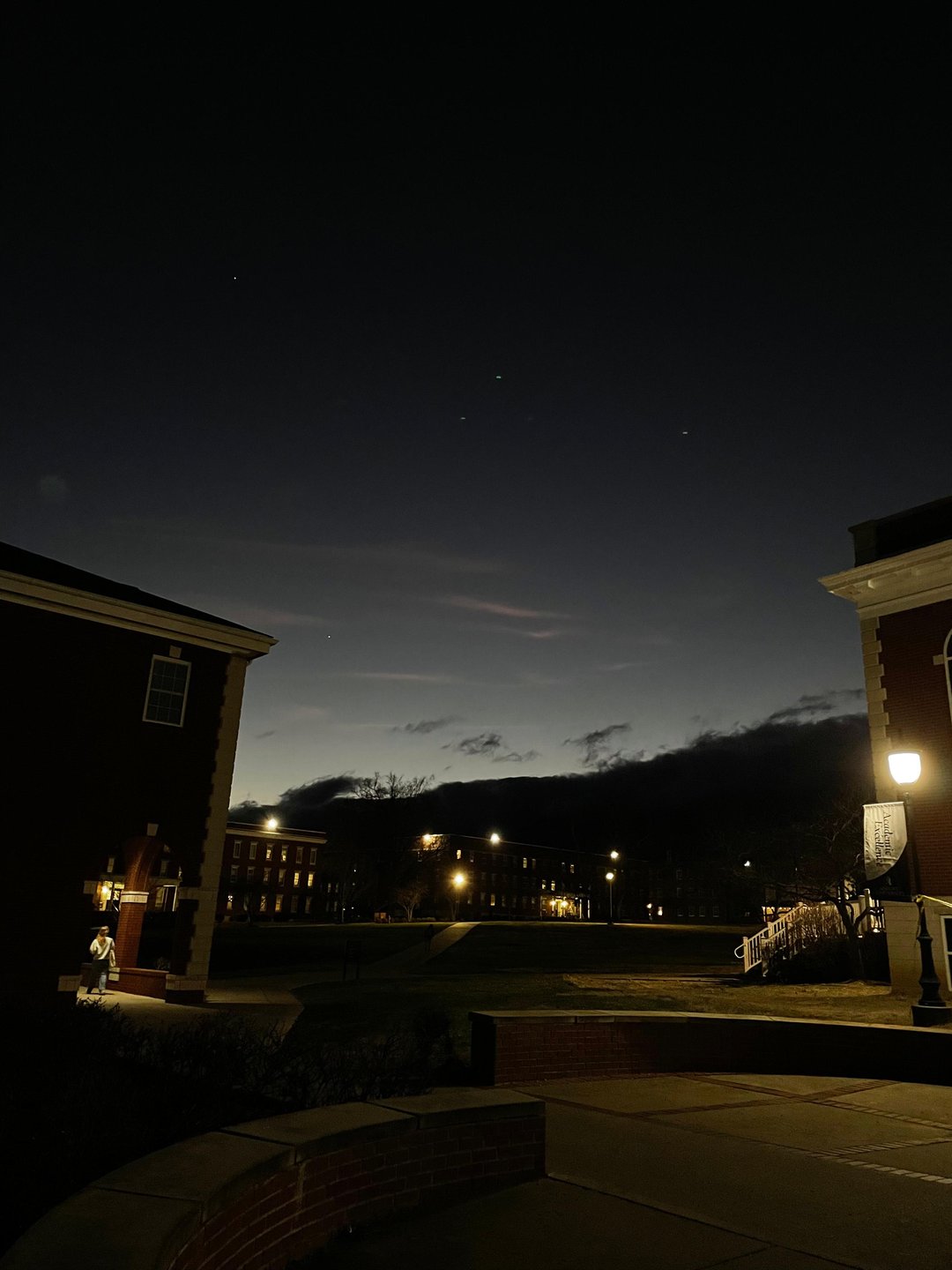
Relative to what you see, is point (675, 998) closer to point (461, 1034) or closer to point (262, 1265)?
point (461, 1034)

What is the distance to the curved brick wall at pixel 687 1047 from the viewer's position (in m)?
10.3

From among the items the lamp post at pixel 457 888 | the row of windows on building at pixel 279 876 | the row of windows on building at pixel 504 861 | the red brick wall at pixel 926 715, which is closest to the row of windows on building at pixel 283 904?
the row of windows on building at pixel 279 876

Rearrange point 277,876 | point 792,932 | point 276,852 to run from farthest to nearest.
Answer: point 276,852, point 277,876, point 792,932

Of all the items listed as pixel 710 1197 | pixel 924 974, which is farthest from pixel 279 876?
pixel 710 1197

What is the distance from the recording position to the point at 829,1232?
573 centimetres

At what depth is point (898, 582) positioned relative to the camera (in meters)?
21.5

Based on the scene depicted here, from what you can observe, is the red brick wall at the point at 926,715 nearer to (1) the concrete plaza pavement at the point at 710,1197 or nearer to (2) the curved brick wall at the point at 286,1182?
(1) the concrete plaza pavement at the point at 710,1197

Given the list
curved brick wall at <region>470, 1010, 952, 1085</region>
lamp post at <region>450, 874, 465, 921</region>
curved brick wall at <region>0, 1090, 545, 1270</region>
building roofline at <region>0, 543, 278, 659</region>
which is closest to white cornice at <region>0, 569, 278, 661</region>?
building roofline at <region>0, 543, 278, 659</region>

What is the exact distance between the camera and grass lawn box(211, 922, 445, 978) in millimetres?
35094

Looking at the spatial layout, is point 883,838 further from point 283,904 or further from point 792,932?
point 283,904

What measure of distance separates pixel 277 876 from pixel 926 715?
308 ft

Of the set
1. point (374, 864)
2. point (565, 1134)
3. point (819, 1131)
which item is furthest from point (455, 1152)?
point (374, 864)

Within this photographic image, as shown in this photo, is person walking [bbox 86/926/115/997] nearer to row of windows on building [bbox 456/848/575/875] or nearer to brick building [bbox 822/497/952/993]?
brick building [bbox 822/497/952/993]

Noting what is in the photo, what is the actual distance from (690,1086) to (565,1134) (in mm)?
3096
